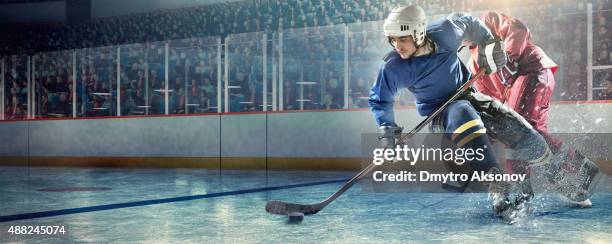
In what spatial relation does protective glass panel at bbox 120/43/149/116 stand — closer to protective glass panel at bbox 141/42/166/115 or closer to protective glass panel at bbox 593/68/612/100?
protective glass panel at bbox 141/42/166/115

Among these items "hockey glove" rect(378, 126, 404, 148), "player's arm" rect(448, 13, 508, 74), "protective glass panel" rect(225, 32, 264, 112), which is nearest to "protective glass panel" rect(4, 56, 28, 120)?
"protective glass panel" rect(225, 32, 264, 112)

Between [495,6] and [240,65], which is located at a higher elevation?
[495,6]

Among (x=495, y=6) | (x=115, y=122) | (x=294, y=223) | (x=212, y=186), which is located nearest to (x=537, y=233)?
(x=294, y=223)

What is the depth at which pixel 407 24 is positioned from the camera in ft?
10.4

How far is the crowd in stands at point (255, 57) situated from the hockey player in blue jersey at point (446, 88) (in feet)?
11.1

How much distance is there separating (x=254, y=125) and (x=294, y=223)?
4.99m

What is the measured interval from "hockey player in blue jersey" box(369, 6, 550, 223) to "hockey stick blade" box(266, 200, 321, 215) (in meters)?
0.48

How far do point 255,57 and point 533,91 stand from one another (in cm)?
474

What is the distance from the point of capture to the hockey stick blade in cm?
328

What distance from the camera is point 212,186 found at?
5496mm

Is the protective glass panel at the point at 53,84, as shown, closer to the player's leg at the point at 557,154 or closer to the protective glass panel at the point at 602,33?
the protective glass panel at the point at 602,33

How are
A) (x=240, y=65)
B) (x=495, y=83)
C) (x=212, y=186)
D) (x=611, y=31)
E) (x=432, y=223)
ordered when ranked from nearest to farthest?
(x=432, y=223) < (x=495, y=83) < (x=212, y=186) < (x=611, y=31) < (x=240, y=65)

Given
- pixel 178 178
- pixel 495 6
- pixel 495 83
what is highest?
pixel 495 6

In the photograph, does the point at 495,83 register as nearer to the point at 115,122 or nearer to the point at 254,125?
the point at 254,125
